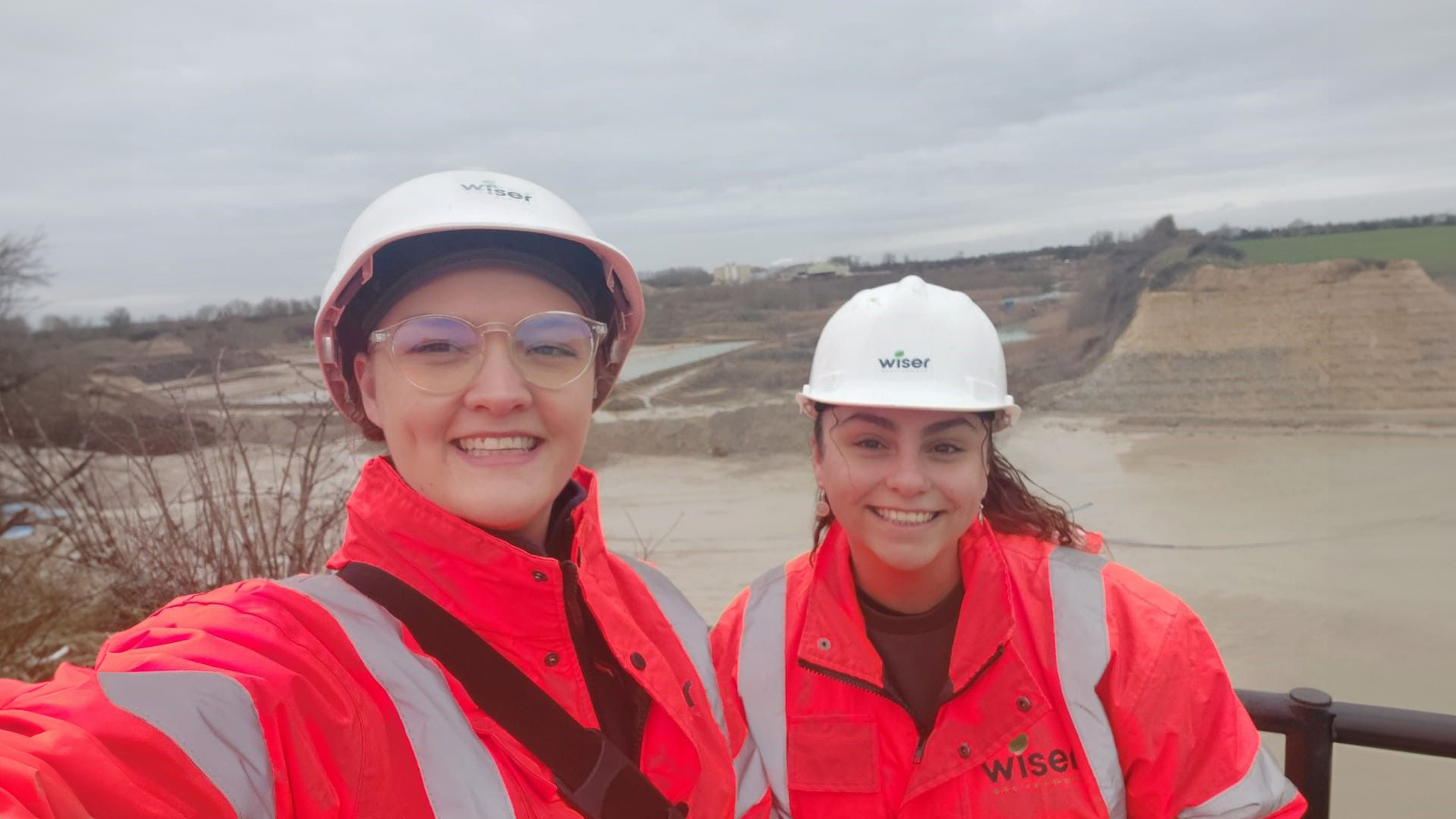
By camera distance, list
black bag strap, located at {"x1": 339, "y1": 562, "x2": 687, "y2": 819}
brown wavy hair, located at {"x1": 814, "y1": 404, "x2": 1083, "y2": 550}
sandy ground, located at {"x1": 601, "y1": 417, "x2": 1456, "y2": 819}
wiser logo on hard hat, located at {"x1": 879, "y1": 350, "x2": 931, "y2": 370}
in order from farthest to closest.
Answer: sandy ground, located at {"x1": 601, "y1": 417, "x2": 1456, "y2": 819}
brown wavy hair, located at {"x1": 814, "y1": 404, "x2": 1083, "y2": 550}
wiser logo on hard hat, located at {"x1": 879, "y1": 350, "x2": 931, "y2": 370}
black bag strap, located at {"x1": 339, "y1": 562, "x2": 687, "y2": 819}

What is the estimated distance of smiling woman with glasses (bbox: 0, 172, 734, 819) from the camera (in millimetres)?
1276

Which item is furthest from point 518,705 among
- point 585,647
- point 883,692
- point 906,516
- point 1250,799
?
point 1250,799

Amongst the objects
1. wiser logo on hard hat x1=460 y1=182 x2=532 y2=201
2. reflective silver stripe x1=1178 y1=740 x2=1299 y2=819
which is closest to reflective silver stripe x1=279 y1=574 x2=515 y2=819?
wiser logo on hard hat x1=460 y1=182 x2=532 y2=201

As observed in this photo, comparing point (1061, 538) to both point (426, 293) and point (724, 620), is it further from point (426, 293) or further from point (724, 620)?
point (426, 293)

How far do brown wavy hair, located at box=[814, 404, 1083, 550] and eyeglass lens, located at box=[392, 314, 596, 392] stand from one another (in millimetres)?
1160

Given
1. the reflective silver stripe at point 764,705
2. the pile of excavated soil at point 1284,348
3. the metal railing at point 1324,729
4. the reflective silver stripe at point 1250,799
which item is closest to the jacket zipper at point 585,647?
the reflective silver stripe at point 764,705

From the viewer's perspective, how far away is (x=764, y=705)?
2.60 metres

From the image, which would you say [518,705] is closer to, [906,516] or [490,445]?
[490,445]

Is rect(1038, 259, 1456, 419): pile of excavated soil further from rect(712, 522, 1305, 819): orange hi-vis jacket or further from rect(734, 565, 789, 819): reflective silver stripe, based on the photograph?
rect(734, 565, 789, 819): reflective silver stripe

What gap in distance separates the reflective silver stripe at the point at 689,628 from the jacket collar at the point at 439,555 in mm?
593

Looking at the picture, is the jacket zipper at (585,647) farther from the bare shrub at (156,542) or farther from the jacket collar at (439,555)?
the bare shrub at (156,542)

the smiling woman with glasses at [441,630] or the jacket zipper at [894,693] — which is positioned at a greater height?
the smiling woman with glasses at [441,630]

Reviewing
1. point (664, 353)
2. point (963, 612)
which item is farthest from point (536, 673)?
point (664, 353)

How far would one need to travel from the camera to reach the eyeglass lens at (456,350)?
1848 millimetres
